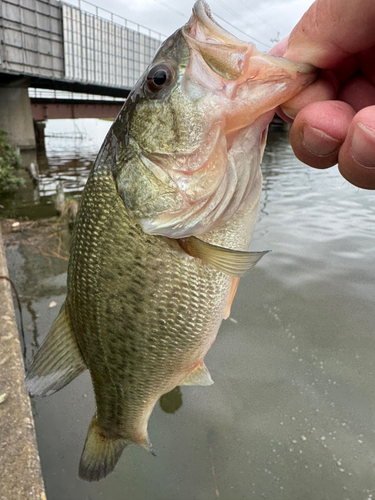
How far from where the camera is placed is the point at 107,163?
1.47m

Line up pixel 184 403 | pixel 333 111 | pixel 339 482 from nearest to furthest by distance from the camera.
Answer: pixel 333 111 < pixel 339 482 < pixel 184 403

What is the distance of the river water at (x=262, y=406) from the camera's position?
2680mm

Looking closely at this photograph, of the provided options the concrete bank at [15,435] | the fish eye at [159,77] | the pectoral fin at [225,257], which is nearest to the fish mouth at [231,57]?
the fish eye at [159,77]

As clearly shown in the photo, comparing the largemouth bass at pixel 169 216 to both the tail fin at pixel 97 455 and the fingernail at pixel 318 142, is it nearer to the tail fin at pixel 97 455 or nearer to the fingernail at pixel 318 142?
the fingernail at pixel 318 142

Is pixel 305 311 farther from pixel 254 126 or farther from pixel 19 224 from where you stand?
pixel 19 224

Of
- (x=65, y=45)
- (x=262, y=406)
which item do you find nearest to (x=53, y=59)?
(x=65, y=45)

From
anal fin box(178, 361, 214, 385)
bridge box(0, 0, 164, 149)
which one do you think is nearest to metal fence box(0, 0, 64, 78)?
bridge box(0, 0, 164, 149)

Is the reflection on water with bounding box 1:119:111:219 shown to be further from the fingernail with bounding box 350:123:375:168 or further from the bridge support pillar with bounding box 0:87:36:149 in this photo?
the fingernail with bounding box 350:123:375:168

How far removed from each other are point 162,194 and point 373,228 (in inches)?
305

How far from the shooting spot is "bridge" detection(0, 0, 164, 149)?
67.7 feet

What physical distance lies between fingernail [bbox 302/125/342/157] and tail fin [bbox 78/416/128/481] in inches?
66.8

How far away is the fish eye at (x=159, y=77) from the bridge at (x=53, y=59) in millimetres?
19951

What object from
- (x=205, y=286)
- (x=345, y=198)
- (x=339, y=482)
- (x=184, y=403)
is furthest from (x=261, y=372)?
(x=345, y=198)

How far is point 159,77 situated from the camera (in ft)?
4.29
